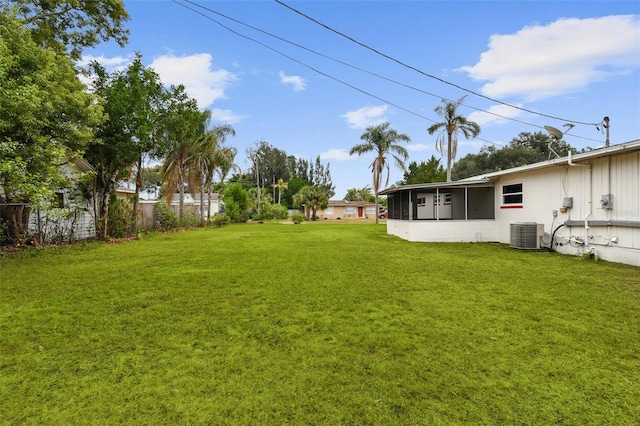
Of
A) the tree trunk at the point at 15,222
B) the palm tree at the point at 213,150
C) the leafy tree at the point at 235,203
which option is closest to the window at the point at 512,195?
the tree trunk at the point at 15,222

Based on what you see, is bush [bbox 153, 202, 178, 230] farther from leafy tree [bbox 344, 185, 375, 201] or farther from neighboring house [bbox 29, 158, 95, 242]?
leafy tree [bbox 344, 185, 375, 201]

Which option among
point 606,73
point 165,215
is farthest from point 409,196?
point 165,215

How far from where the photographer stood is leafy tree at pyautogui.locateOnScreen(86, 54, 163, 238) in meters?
11.2

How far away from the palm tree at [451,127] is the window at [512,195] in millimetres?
8511

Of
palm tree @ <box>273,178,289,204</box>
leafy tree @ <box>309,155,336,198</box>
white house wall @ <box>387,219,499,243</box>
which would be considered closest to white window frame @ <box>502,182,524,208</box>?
white house wall @ <box>387,219,499,243</box>

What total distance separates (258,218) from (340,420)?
31539 millimetres

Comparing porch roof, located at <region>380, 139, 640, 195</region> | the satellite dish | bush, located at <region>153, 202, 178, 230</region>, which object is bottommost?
bush, located at <region>153, 202, 178, 230</region>

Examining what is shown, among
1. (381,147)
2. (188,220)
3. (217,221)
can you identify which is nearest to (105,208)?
(188,220)

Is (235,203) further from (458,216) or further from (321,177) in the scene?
(321,177)

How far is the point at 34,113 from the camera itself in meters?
7.41

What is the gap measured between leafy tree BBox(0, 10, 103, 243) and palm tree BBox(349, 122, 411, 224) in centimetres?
1970

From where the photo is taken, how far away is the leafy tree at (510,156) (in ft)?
113

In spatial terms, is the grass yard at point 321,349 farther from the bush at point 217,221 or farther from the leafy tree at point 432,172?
the leafy tree at point 432,172

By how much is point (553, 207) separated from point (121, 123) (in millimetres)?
14858
